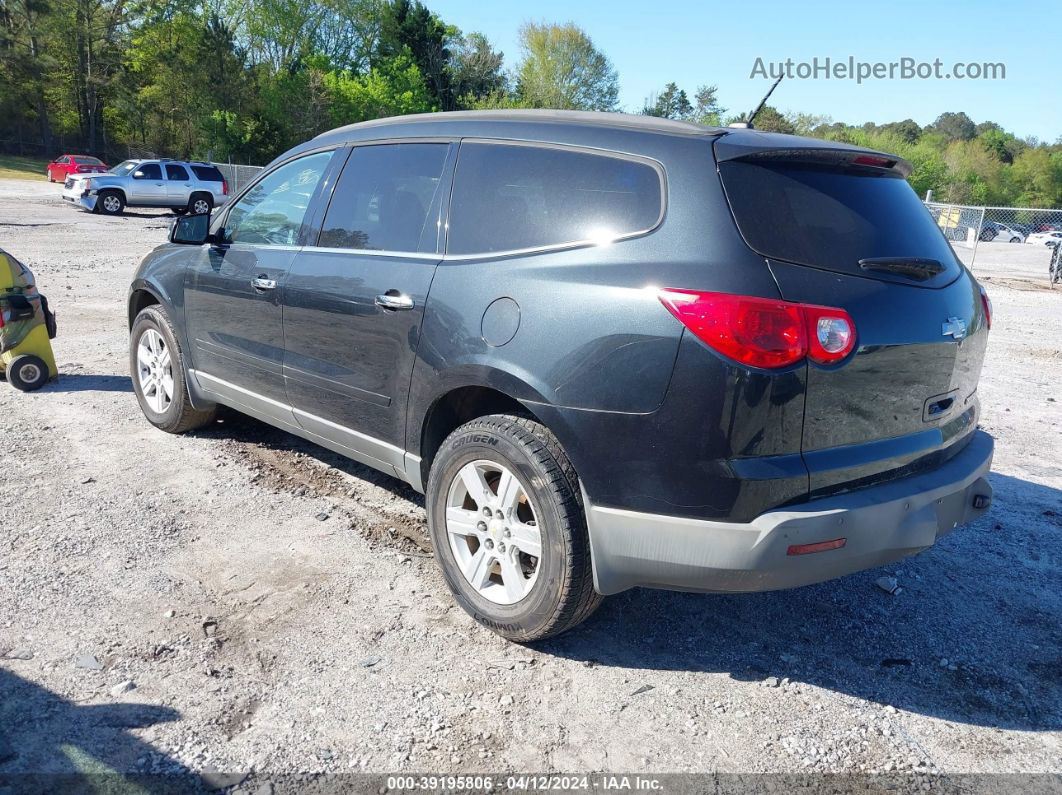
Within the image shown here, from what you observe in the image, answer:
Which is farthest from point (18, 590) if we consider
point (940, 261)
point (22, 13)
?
point (22, 13)

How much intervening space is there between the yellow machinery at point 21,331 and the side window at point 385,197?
349 centimetres

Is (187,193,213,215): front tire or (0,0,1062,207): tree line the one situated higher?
(0,0,1062,207): tree line

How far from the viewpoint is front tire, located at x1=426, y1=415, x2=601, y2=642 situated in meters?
2.98

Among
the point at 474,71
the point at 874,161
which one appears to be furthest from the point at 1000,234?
the point at 874,161

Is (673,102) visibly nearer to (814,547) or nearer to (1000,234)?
(1000,234)

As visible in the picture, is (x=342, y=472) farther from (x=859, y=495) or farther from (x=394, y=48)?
(x=394, y=48)

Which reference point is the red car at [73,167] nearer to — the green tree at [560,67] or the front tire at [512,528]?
the front tire at [512,528]

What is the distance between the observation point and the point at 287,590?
3.60 m

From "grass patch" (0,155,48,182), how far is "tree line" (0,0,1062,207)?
2.91 m

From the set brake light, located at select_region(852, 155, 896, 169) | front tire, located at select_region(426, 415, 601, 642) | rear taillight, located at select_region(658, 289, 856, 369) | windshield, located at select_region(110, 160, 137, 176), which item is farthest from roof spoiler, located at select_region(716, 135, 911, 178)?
windshield, located at select_region(110, 160, 137, 176)

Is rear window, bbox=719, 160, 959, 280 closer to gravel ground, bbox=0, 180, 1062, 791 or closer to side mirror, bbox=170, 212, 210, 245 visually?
gravel ground, bbox=0, 180, 1062, 791

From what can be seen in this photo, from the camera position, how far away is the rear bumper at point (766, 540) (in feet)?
8.81

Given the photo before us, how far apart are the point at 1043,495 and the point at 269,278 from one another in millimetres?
4624

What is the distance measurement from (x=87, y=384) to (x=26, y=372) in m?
0.42
